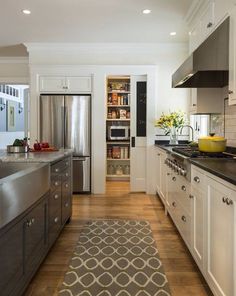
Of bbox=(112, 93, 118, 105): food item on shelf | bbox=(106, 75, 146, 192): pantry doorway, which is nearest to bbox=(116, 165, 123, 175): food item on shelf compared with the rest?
bbox=(106, 75, 146, 192): pantry doorway

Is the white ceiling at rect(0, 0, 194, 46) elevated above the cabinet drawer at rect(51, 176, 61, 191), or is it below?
above

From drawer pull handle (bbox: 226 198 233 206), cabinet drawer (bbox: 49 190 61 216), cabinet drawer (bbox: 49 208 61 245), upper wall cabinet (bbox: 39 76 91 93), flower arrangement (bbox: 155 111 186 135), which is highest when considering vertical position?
upper wall cabinet (bbox: 39 76 91 93)

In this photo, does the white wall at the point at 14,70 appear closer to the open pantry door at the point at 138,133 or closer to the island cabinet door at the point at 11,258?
the open pantry door at the point at 138,133

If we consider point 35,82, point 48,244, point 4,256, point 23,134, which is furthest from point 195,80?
point 23,134

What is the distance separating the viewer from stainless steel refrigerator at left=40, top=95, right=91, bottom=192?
5164 millimetres

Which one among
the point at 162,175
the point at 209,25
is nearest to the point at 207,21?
the point at 209,25

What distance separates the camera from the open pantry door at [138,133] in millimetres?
5320

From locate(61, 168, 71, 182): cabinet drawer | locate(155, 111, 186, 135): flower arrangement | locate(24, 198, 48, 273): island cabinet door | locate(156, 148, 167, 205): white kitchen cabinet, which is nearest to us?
locate(24, 198, 48, 273): island cabinet door

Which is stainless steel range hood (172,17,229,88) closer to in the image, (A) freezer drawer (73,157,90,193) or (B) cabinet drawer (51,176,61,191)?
(B) cabinet drawer (51,176,61,191)

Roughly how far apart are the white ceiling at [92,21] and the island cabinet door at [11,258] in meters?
2.97

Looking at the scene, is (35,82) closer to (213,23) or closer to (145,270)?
(213,23)

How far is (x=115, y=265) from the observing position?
2.45 meters

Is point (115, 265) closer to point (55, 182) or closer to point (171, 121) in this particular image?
point (55, 182)

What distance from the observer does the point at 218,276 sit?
5.67 feet
